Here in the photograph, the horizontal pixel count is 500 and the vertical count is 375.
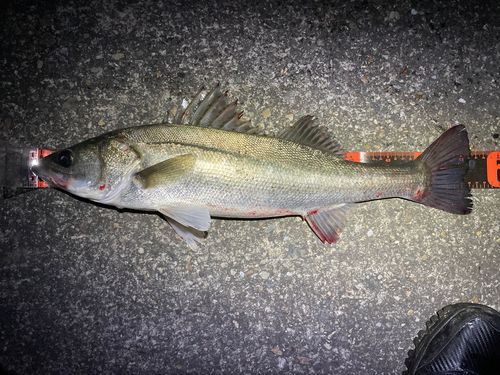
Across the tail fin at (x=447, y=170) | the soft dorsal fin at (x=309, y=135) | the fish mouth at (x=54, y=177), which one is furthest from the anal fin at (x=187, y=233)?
the tail fin at (x=447, y=170)

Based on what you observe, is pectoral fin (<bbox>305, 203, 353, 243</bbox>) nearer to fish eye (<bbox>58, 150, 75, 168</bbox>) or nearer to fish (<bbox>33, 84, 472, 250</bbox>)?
fish (<bbox>33, 84, 472, 250</bbox>)

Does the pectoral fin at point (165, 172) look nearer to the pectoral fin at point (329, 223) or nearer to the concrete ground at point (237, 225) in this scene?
the concrete ground at point (237, 225)

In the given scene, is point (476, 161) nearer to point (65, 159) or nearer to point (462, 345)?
point (462, 345)

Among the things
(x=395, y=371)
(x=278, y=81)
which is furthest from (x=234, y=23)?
(x=395, y=371)

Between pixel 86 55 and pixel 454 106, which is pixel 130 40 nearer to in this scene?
pixel 86 55

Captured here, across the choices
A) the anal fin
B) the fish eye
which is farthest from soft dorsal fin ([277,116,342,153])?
the fish eye
